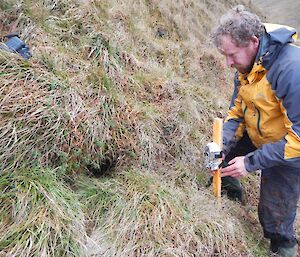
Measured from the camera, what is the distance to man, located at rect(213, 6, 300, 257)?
3010 mm

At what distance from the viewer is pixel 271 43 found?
309 centimetres

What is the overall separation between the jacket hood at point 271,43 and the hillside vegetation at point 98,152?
1401 mm

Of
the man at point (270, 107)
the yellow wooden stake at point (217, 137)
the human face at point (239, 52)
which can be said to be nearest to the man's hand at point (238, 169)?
the man at point (270, 107)

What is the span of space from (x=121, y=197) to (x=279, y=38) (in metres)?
1.85

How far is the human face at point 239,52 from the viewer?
10.3 feet

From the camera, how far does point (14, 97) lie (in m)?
3.42

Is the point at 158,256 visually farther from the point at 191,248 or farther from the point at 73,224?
the point at 73,224

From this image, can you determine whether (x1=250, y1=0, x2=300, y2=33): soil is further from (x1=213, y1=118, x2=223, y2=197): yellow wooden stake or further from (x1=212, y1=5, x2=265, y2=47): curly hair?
(x1=212, y1=5, x2=265, y2=47): curly hair

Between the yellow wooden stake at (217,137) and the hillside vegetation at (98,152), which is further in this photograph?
the yellow wooden stake at (217,137)

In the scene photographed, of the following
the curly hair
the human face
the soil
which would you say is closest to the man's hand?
the human face

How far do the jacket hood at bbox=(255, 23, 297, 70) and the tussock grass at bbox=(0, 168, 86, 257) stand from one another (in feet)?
6.27

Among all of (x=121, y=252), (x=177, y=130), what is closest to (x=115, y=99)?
(x=177, y=130)

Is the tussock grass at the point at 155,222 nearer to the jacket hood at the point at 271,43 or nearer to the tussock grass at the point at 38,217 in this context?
the tussock grass at the point at 38,217

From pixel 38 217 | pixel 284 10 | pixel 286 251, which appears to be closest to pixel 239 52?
pixel 286 251
